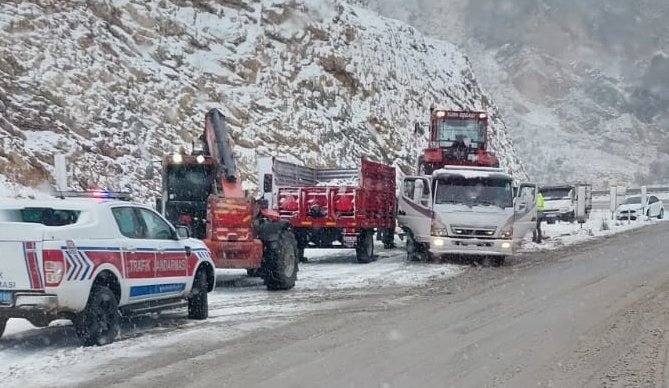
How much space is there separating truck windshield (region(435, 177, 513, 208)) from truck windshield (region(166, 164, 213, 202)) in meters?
6.73

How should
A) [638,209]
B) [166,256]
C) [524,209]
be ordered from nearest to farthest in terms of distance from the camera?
[166,256] < [524,209] < [638,209]

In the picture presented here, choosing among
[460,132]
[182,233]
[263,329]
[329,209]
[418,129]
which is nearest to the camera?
[263,329]

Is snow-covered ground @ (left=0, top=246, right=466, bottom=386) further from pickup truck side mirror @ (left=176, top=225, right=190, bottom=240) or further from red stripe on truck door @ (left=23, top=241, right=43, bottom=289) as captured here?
pickup truck side mirror @ (left=176, top=225, right=190, bottom=240)

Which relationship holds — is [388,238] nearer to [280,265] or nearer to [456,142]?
[456,142]

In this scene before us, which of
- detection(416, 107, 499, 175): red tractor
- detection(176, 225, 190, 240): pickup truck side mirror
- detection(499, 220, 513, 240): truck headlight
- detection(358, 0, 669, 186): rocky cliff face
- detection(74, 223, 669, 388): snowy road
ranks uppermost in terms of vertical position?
detection(358, 0, 669, 186): rocky cliff face

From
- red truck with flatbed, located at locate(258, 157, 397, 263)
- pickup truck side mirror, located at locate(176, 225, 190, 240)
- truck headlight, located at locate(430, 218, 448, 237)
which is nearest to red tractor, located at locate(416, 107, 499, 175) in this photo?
red truck with flatbed, located at locate(258, 157, 397, 263)

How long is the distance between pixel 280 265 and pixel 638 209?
32.9 meters

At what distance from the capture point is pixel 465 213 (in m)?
20.2

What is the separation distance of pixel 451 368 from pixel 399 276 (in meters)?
9.07

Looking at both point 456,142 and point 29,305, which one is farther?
point 456,142

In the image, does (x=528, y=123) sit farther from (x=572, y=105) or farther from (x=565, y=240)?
(x=565, y=240)

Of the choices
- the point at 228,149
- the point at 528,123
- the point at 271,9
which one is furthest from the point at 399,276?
the point at 528,123

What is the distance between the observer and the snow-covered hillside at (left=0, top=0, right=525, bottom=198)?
2664cm

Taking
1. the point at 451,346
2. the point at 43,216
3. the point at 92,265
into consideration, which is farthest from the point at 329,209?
the point at 92,265
